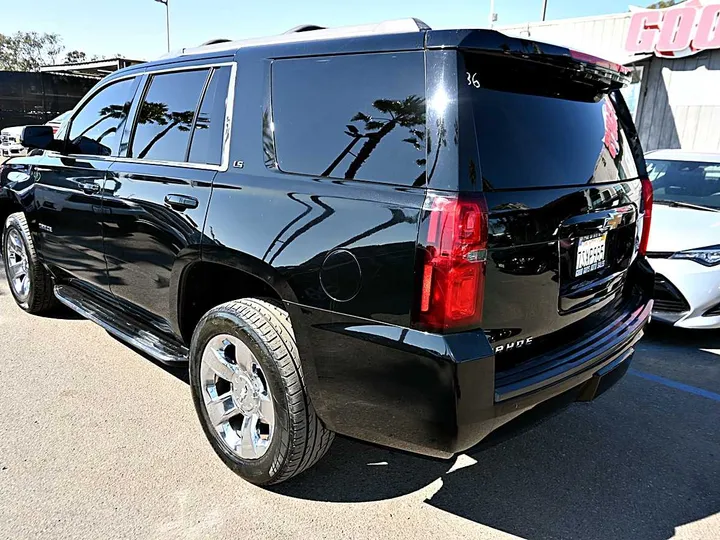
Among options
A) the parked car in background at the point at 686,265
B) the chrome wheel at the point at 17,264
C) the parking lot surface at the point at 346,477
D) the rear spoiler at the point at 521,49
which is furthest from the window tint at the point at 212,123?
the parked car in background at the point at 686,265

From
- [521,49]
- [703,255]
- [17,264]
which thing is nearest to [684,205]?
[703,255]

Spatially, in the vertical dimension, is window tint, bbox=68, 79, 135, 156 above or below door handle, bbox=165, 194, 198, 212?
above

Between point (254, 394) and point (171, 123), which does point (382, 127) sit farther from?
point (171, 123)

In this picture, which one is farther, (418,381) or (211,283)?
(211,283)

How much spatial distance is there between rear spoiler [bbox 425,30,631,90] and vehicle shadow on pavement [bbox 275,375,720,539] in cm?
140

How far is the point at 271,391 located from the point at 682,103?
1290cm

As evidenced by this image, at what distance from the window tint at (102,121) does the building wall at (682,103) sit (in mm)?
12074

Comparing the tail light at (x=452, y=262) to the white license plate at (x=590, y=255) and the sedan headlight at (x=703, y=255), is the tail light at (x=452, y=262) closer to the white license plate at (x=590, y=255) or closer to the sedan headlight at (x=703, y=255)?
Result: the white license plate at (x=590, y=255)

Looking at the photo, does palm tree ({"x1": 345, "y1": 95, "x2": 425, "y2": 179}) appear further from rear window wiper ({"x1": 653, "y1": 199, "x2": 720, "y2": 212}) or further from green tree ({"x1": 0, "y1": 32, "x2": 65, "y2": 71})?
green tree ({"x1": 0, "y1": 32, "x2": 65, "y2": 71})

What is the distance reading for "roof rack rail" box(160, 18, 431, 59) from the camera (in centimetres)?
216

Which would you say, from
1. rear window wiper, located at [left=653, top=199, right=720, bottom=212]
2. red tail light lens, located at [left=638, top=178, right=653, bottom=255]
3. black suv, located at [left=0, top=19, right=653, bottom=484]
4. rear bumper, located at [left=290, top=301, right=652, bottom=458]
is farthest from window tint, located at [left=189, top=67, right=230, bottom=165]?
rear window wiper, located at [left=653, top=199, right=720, bottom=212]

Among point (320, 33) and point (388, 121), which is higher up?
point (320, 33)

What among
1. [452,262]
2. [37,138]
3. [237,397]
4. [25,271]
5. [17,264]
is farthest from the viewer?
[17,264]

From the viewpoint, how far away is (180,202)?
9.39 feet
